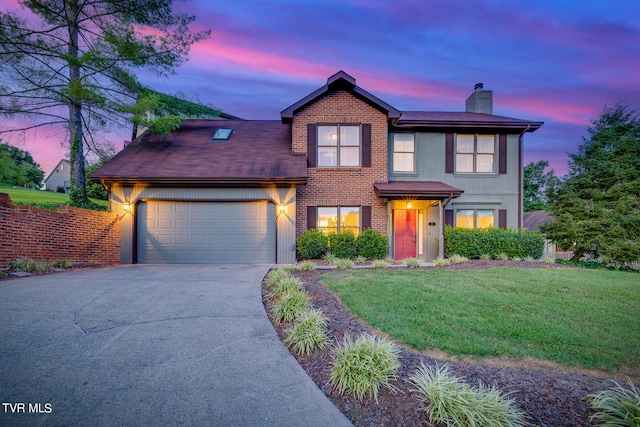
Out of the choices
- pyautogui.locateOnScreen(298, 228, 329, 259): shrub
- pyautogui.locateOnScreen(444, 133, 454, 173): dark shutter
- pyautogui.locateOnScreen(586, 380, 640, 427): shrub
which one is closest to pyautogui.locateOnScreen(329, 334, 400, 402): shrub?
pyautogui.locateOnScreen(586, 380, 640, 427): shrub

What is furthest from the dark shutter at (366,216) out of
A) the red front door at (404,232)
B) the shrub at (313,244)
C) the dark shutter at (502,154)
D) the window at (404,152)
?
the dark shutter at (502,154)

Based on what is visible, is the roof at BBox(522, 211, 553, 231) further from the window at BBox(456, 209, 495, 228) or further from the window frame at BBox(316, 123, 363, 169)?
the window frame at BBox(316, 123, 363, 169)

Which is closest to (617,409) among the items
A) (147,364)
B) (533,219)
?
(147,364)

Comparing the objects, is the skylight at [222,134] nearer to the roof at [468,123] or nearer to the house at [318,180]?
the house at [318,180]

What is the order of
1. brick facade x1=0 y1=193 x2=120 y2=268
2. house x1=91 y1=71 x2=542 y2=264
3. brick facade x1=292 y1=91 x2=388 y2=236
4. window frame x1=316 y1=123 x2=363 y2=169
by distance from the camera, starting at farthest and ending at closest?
window frame x1=316 y1=123 x2=363 y2=169 → brick facade x1=292 y1=91 x2=388 y2=236 → house x1=91 y1=71 x2=542 y2=264 → brick facade x1=0 y1=193 x2=120 y2=268

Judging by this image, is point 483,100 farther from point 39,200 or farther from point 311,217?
point 39,200

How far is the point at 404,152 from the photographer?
449 inches

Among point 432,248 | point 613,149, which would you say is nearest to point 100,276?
point 432,248

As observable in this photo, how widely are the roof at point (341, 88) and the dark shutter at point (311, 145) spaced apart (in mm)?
806

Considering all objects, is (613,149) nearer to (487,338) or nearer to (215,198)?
(487,338)

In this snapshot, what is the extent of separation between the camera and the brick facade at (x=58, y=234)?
21.6 ft

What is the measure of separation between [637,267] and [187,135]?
1735cm

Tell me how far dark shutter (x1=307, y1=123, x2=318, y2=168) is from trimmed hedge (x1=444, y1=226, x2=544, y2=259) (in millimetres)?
5515

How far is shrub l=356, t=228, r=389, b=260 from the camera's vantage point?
9.88 meters
